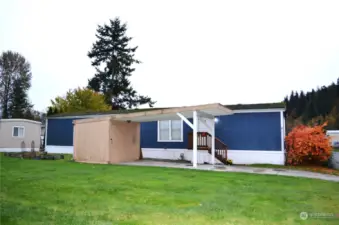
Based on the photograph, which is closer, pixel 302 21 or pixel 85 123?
pixel 302 21

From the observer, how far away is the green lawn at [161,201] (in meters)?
4.11

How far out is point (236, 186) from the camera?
7070 millimetres

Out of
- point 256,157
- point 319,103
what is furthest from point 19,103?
point 319,103

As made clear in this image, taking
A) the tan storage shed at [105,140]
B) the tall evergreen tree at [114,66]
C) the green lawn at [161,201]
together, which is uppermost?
the tall evergreen tree at [114,66]

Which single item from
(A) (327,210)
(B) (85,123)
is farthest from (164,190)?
(B) (85,123)

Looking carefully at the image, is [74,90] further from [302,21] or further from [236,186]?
[236,186]

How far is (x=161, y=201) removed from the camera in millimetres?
5238

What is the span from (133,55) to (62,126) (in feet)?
68.6

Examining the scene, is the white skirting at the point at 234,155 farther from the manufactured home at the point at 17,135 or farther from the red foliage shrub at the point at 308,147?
the manufactured home at the point at 17,135

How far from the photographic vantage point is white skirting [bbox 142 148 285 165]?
43.7 feet

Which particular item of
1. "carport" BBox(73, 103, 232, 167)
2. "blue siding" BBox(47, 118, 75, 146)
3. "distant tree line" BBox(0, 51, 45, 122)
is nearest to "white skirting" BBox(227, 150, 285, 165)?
"carport" BBox(73, 103, 232, 167)

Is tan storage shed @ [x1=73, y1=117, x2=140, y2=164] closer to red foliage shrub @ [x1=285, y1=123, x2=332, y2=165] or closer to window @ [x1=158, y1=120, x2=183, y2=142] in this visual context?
window @ [x1=158, y1=120, x2=183, y2=142]

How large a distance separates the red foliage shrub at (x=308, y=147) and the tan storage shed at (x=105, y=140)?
26.3 feet

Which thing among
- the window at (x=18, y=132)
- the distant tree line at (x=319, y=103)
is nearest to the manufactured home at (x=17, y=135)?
the window at (x=18, y=132)
